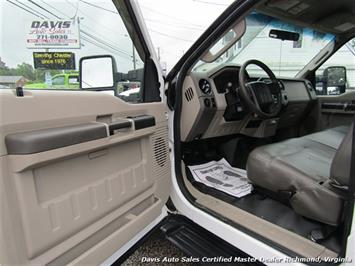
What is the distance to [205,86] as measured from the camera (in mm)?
1642

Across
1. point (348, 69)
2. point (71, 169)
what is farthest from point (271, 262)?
point (348, 69)

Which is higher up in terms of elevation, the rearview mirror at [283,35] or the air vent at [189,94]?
the rearview mirror at [283,35]

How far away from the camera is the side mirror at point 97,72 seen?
1.18 metres

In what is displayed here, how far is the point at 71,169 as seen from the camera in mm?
829

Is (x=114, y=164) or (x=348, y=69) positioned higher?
(x=348, y=69)

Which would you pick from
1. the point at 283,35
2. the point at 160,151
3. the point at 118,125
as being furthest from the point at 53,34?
the point at 283,35

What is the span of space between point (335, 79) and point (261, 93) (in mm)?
1124

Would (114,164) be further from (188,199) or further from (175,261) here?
(175,261)

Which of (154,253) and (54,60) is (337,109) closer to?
(154,253)

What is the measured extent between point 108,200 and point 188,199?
516 mm

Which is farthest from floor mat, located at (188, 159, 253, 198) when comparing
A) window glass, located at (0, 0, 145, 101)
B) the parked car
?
window glass, located at (0, 0, 145, 101)

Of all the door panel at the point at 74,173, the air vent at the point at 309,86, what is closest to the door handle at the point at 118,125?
the door panel at the point at 74,173

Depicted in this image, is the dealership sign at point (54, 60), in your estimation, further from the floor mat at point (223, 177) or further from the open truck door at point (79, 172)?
the floor mat at point (223, 177)

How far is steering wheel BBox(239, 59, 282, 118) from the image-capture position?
1.59m
